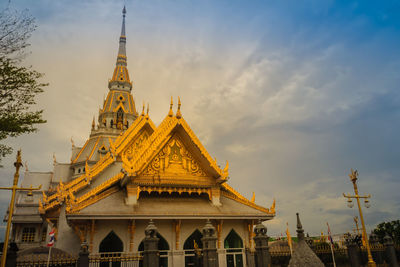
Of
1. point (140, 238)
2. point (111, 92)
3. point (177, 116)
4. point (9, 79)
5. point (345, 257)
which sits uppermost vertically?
point (111, 92)

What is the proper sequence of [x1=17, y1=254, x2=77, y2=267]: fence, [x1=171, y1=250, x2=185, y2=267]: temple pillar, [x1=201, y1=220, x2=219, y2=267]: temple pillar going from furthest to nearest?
[x1=171, y1=250, x2=185, y2=267]: temple pillar
[x1=201, y1=220, x2=219, y2=267]: temple pillar
[x1=17, y1=254, x2=77, y2=267]: fence

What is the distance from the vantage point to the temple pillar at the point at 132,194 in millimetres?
15295

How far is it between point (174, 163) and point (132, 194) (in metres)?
2.83

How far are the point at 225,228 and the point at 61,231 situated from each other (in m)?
8.93

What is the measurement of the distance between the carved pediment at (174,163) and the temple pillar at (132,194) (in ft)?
2.74

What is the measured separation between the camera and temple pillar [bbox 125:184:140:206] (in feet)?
50.2

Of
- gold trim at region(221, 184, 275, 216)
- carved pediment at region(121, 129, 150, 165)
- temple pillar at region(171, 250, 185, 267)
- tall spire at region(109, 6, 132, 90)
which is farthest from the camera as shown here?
tall spire at region(109, 6, 132, 90)

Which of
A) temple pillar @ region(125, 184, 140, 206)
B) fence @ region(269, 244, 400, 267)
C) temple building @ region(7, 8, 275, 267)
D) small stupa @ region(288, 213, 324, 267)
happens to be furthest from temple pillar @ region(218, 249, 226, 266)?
small stupa @ region(288, 213, 324, 267)

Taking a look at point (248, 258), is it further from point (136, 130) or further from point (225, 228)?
point (136, 130)

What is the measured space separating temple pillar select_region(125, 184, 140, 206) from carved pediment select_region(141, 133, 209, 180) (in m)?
0.84

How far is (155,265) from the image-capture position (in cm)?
1102

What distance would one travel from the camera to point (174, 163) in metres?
16.7

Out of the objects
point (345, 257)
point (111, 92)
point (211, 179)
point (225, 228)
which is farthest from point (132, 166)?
point (111, 92)

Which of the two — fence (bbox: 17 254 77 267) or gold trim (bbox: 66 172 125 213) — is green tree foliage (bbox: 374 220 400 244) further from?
fence (bbox: 17 254 77 267)
